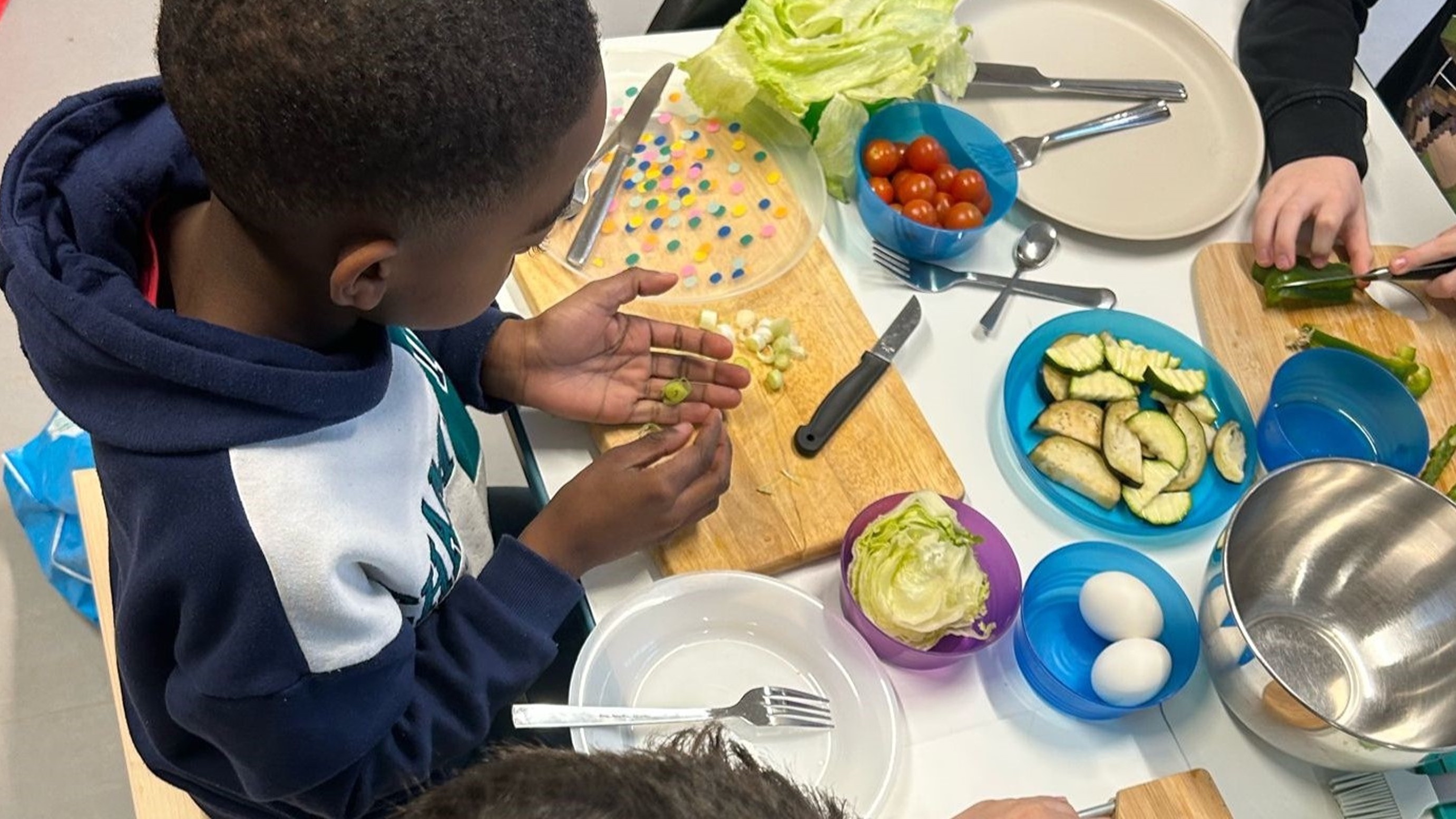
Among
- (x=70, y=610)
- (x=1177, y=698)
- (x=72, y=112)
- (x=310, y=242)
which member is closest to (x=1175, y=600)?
(x=1177, y=698)

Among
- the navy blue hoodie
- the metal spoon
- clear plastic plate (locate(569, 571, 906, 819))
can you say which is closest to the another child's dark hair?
the navy blue hoodie

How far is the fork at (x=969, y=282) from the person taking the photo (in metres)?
1.10

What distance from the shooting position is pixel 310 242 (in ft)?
1.94

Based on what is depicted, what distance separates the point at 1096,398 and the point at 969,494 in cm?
16

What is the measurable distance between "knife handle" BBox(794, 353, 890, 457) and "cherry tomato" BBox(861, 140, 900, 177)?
8.6 inches

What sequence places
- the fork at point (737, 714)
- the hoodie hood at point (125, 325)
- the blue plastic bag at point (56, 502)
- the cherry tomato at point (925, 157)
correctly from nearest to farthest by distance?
the hoodie hood at point (125, 325) → the fork at point (737, 714) → the cherry tomato at point (925, 157) → the blue plastic bag at point (56, 502)

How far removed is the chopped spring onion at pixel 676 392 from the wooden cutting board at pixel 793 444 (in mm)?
40

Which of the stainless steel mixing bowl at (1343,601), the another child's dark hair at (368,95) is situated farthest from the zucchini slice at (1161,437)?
the another child's dark hair at (368,95)

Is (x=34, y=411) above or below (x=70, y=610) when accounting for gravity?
above

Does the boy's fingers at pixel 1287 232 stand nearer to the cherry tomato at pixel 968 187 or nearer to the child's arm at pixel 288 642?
the cherry tomato at pixel 968 187

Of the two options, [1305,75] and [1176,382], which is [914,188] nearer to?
[1176,382]

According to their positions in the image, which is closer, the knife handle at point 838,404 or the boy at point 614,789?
the boy at point 614,789

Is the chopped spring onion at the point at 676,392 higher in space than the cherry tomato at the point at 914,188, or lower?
lower

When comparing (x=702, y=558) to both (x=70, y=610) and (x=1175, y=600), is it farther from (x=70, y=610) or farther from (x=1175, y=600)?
(x=70, y=610)
